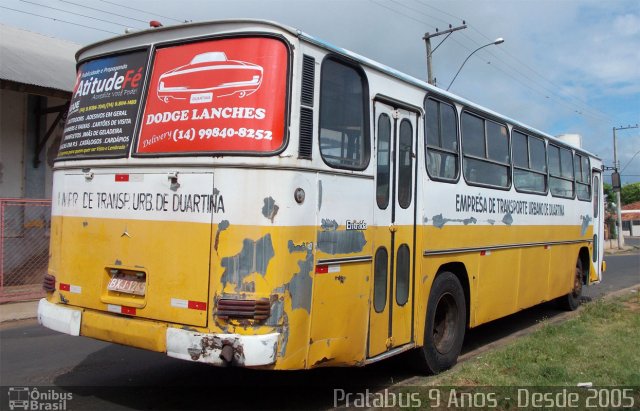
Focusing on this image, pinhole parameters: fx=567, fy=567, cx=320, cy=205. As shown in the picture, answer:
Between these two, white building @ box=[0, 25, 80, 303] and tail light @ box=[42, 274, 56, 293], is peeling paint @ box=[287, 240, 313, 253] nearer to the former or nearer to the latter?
tail light @ box=[42, 274, 56, 293]

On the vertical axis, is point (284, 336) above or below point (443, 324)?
above

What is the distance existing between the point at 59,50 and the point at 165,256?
11.8 metres

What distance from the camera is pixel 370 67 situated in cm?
516

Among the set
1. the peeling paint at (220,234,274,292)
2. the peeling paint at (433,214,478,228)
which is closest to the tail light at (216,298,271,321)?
the peeling paint at (220,234,274,292)

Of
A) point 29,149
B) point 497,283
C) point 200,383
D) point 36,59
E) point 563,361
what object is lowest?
point 200,383

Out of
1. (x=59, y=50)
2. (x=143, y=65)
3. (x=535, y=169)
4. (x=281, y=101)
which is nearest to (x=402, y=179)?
(x=281, y=101)

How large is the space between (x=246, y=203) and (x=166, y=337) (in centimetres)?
120

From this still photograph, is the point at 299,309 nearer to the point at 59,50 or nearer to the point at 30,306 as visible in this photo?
the point at 30,306

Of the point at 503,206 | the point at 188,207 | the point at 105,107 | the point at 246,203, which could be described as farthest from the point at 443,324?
the point at 105,107

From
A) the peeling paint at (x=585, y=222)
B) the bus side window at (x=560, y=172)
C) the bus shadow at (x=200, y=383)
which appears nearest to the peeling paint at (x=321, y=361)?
the bus shadow at (x=200, y=383)

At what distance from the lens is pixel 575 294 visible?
11258mm

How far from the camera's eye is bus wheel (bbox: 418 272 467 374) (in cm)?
609

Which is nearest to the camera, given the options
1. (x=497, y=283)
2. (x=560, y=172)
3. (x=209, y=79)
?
(x=209, y=79)

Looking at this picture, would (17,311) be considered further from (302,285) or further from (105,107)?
(302,285)
